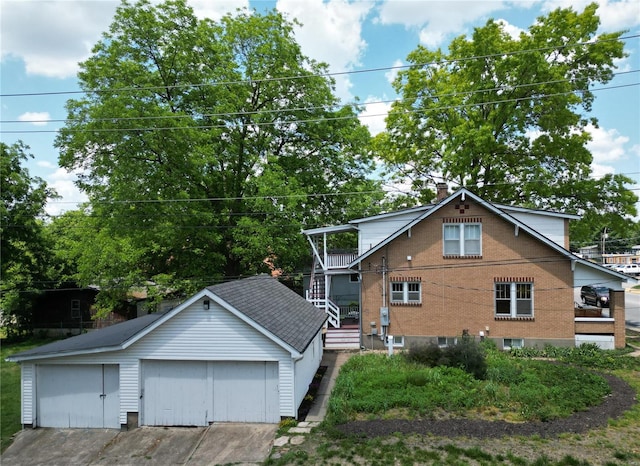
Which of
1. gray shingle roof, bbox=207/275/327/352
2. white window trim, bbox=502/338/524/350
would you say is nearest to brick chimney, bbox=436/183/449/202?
white window trim, bbox=502/338/524/350

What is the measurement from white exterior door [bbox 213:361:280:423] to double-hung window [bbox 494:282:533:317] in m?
13.3

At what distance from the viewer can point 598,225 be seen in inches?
976

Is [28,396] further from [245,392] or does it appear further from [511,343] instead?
[511,343]

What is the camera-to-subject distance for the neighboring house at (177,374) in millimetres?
12141

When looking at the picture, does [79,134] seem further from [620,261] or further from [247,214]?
[620,261]

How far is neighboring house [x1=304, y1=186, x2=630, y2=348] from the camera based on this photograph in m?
19.3

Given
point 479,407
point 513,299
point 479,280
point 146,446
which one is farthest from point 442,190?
point 146,446

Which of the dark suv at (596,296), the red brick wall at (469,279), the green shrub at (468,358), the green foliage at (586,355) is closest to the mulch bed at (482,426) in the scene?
the green shrub at (468,358)

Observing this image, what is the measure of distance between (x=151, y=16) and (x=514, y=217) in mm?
24061

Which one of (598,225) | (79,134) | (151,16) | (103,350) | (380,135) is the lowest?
(103,350)

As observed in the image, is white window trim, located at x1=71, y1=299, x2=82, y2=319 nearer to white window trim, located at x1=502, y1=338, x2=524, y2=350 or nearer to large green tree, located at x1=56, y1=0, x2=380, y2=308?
large green tree, located at x1=56, y1=0, x2=380, y2=308

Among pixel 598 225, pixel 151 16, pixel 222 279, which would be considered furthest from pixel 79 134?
pixel 598 225

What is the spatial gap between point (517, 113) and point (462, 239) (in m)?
10.6

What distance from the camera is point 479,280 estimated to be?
2027cm
